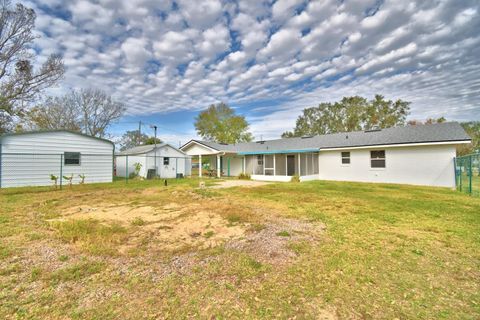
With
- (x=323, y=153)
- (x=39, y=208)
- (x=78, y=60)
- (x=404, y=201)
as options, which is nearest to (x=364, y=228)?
(x=404, y=201)

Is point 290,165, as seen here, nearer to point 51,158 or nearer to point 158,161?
point 158,161

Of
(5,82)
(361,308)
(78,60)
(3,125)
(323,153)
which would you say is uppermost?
(78,60)

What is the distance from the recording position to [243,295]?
250cm

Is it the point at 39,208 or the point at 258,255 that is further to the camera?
the point at 39,208

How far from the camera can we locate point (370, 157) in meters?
14.4

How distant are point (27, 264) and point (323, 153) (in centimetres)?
1676

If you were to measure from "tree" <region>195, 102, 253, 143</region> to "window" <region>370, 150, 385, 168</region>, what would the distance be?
85.1 ft

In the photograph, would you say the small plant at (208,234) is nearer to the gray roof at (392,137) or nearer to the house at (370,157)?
the house at (370,157)

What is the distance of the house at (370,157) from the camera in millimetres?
12055

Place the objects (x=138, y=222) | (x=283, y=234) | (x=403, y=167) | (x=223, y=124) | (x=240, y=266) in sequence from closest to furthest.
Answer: (x=240, y=266)
(x=283, y=234)
(x=138, y=222)
(x=403, y=167)
(x=223, y=124)

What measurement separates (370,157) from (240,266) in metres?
14.4

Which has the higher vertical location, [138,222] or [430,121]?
[430,121]

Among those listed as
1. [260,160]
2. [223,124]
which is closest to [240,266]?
[260,160]

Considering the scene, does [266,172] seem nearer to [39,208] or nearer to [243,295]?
[39,208]
